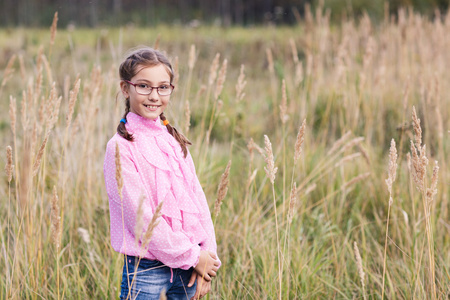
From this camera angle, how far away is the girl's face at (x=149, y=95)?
53.4 inches

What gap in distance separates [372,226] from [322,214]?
0.83ft

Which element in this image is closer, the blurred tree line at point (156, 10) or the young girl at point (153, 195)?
the young girl at point (153, 195)

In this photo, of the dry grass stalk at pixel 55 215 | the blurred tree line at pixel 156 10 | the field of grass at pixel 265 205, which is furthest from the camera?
the blurred tree line at pixel 156 10

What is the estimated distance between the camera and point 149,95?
1.36m

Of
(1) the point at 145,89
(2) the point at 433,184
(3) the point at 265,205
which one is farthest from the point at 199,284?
(3) the point at 265,205

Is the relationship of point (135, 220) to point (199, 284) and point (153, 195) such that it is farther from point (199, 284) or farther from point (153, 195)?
point (199, 284)

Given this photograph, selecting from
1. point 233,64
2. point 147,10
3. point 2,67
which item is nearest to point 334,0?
point 233,64

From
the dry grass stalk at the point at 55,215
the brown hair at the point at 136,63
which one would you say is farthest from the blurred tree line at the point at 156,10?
the dry grass stalk at the point at 55,215

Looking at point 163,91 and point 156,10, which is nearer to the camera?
point 163,91

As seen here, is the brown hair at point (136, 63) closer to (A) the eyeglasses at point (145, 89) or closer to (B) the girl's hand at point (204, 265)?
(A) the eyeglasses at point (145, 89)

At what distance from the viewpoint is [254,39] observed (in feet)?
34.2

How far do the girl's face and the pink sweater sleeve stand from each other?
111 millimetres

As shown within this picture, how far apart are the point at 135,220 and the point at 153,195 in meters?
0.09

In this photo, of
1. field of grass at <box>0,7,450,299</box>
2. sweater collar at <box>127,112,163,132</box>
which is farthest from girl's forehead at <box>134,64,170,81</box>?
field of grass at <box>0,7,450,299</box>
